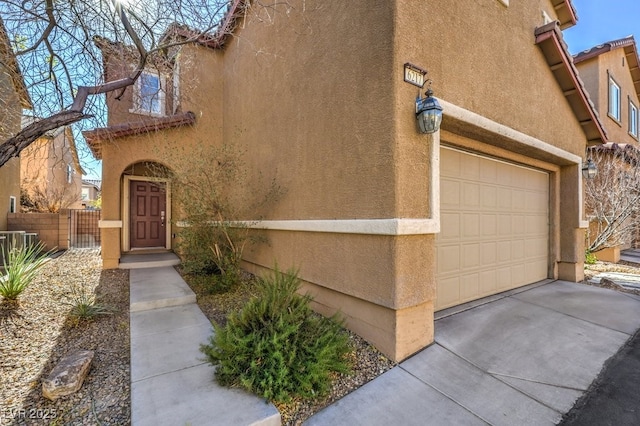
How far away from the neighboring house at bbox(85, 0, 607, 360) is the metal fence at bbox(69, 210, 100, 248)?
4.71m

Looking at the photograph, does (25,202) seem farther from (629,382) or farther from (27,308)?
(629,382)

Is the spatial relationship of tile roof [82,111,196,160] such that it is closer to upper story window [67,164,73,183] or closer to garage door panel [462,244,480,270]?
garage door panel [462,244,480,270]

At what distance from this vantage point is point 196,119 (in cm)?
840

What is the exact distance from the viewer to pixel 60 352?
352 cm

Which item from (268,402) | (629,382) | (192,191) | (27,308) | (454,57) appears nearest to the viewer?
(268,402)

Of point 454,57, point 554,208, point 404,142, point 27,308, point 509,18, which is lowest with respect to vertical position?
point 27,308

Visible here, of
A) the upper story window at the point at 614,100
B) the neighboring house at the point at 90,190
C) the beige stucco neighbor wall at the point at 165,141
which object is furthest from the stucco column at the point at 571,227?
the neighboring house at the point at 90,190

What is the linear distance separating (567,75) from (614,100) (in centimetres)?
1020

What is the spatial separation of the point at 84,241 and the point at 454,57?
45.5 feet

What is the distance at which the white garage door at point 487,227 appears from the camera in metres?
4.78

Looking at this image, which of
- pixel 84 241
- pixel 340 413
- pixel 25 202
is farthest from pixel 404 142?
pixel 25 202

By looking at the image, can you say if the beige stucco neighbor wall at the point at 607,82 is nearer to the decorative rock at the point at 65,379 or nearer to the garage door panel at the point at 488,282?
the garage door panel at the point at 488,282

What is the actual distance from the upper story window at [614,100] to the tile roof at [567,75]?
762 centimetres

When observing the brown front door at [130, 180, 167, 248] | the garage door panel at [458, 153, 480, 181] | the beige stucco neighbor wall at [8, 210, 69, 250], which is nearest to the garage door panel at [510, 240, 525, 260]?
the garage door panel at [458, 153, 480, 181]
